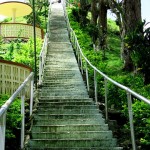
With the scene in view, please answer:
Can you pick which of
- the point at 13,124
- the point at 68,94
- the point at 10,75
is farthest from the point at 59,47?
the point at 13,124

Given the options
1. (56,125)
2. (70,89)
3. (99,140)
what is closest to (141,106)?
(99,140)

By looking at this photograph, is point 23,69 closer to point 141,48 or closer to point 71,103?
point 71,103

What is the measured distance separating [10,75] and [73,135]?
11.6 feet

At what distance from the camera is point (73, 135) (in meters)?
6.16

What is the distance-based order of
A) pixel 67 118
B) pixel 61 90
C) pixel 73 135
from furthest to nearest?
pixel 61 90 < pixel 67 118 < pixel 73 135

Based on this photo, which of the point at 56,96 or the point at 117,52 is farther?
the point at 117,52

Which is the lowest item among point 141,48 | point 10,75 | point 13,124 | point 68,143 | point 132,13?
point 68,143

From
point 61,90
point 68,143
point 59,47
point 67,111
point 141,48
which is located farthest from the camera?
point 59,47

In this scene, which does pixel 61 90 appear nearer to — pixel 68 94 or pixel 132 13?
pixel 68 94

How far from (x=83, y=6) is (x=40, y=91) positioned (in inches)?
798

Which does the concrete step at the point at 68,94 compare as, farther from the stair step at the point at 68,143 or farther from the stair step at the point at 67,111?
the stair step at the point at 68,143

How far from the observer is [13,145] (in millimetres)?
5688

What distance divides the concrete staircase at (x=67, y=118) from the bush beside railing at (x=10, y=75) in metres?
0.72

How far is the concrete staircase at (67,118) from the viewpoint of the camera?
5.84m
